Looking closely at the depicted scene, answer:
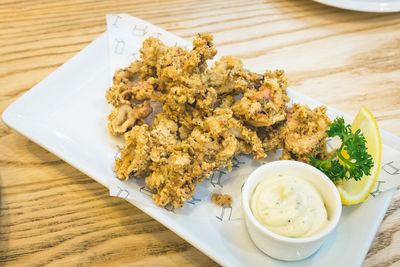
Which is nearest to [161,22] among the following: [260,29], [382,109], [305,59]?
[260,29]

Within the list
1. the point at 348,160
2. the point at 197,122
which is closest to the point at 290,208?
the point at 348,160

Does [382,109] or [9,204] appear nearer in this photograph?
[9,204]

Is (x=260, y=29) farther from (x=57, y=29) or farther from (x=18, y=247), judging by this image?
(x=18, y=247)

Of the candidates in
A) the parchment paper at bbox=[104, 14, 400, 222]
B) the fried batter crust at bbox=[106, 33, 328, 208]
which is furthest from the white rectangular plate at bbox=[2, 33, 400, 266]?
the fried batter crust at bbox=[106, 33, 328, 208]

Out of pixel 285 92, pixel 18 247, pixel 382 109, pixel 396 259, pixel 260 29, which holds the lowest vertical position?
pixel 18 247

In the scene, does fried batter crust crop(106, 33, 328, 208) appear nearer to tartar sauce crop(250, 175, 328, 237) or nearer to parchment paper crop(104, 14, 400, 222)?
parchment paper crop(104, 14, 400, 222)

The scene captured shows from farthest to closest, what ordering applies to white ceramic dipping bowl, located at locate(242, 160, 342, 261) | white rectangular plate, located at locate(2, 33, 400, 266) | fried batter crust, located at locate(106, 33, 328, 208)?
fried batter crust, located at locate(106, 33, 328, 208) → white rectangular plate, located at locate(2, 33, 400, 266) → white ceramic dipping bowl, located at locate(242, 160, 342, 261)
